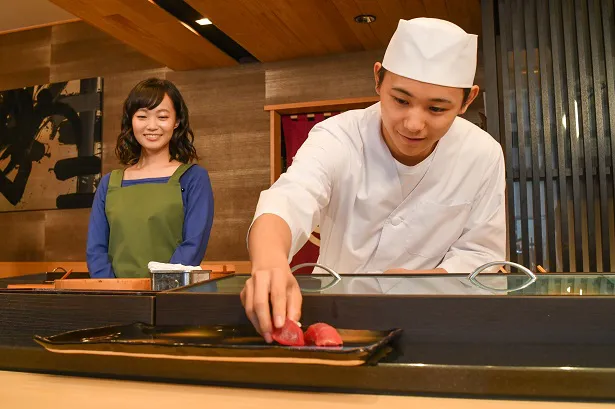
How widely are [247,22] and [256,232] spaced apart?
299 centimetres

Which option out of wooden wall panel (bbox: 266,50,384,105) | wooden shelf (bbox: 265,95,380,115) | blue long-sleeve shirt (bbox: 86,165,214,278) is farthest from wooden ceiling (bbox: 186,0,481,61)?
blue long-sleeve shirt (bbox: 86,165,214,278)

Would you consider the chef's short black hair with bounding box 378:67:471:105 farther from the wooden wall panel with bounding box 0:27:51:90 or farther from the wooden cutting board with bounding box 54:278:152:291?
the wooden wall panel with bounding box 0:27:51:90

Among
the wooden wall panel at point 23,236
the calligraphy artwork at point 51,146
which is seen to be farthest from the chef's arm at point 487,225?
the wooden wall panel at point 23,236

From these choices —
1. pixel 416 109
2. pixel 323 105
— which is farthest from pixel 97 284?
pixel 323 105

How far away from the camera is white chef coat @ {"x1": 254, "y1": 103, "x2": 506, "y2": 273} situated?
1800mm

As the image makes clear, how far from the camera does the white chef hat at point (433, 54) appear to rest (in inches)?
60.4

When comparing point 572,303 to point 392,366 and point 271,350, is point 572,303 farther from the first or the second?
point 271,350

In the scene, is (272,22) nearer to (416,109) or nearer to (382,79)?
(382,79)

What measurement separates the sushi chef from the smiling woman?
647mm

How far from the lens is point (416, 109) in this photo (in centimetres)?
147

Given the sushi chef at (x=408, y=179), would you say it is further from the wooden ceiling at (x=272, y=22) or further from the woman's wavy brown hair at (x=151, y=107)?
the wooden ceiling at (x=272, y=22)

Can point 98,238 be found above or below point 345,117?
below

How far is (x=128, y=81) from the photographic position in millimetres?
5320

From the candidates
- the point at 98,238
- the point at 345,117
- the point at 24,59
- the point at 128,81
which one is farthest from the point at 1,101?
the point at 345,117
